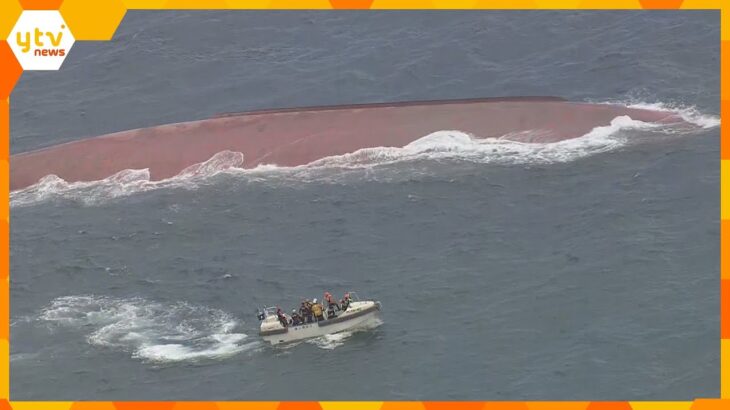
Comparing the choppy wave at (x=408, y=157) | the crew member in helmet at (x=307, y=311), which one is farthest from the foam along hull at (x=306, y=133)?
the crew member in helmet at (x=307, y=311)

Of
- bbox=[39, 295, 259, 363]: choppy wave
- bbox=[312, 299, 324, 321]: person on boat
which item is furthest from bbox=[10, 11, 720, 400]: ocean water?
bbox=[312, 299, 324, 321]: person on boat

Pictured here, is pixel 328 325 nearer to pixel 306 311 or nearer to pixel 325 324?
pixel 325 324

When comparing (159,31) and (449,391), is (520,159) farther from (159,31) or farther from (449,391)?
(159,31)

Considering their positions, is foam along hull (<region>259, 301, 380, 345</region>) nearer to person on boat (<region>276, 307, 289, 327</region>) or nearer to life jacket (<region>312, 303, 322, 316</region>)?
person on boat (<region>276, 307, 289, 327</region>)

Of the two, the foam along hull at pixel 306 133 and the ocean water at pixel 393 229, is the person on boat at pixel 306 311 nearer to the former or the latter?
the ocean water at pixel 393 229

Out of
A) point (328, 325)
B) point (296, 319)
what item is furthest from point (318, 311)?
point (296, 319)

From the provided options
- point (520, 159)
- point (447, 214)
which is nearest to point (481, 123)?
point (520, 159)
